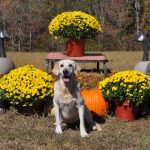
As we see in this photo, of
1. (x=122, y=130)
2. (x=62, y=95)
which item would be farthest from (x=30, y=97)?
(x=122, y=130)

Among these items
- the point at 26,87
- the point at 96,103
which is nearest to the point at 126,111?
the point at 96,103

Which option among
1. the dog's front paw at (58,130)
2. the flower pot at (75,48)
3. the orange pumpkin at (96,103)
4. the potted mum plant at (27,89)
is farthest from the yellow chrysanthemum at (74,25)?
the dog's front paw at (58,130)

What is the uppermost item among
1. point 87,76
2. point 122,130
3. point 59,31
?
point 59,31

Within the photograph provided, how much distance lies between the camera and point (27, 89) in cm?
736

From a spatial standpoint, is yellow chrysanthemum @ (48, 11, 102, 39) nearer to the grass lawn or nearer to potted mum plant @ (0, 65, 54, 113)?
potted mum plant @ (0, 65, 54, 113)

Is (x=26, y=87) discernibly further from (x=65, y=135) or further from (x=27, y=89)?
(x=65, y=135)

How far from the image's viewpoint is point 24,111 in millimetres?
7598

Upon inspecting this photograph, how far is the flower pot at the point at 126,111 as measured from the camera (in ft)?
24.2

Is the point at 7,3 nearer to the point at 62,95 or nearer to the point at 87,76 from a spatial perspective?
the point at 87,76

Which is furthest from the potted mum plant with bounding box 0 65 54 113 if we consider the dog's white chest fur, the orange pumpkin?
the dog's white chest fur

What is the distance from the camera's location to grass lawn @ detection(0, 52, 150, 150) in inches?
229

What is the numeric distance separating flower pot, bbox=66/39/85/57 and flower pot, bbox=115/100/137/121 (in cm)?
189

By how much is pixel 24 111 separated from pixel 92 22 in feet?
7.90

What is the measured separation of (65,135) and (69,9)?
2459 cm
